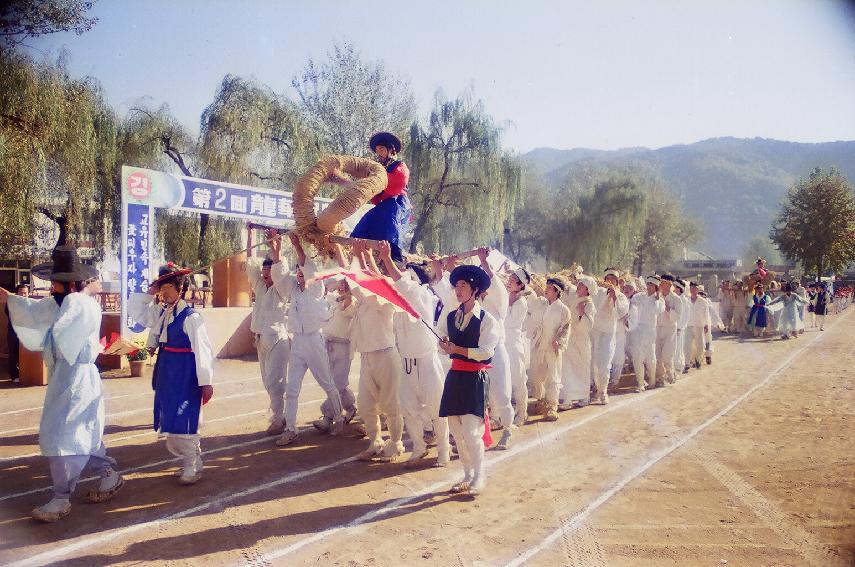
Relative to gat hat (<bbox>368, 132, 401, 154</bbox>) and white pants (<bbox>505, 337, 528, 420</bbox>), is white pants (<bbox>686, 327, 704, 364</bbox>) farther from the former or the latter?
gat hat (<bbox>368, 132, 401, 154</bbox>)

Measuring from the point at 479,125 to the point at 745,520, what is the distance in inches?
598

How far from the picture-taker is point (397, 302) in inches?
212

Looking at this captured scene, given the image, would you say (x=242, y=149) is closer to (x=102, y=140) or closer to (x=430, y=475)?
(x=102, y=140)

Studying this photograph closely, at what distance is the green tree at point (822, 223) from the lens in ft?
52.6

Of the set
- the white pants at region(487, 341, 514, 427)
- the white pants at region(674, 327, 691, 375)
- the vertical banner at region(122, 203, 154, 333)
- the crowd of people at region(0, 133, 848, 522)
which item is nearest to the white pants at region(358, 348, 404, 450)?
the crowd of people at region(0, 133, 848, 522)

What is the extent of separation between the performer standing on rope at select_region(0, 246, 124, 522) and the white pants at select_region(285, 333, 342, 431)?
2.08m

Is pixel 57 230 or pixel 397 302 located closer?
pixel 397 302

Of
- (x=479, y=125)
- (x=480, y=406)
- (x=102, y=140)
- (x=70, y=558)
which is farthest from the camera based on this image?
(x=479, y=125)

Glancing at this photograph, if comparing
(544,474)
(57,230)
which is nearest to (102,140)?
(57,230)

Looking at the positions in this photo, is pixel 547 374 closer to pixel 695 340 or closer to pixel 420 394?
pixel 420 394

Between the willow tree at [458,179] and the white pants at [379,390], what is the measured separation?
10.9m

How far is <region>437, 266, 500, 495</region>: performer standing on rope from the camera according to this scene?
5027mm

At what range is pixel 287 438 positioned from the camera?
6449 mm

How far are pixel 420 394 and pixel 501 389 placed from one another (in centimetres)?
100
